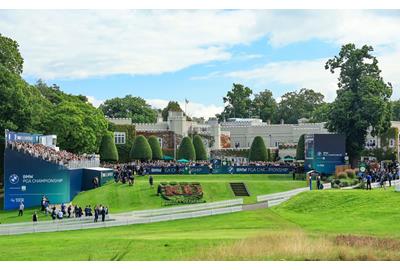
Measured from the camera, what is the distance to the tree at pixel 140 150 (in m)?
96.8

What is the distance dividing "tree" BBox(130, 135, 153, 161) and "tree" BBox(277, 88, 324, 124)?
68581 mm

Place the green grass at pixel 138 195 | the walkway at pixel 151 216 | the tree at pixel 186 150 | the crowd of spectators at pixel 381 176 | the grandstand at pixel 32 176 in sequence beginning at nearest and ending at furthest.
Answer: the walkway at pixel 151 216
the green grass at pixel 138 195
the grandstand at pixel 32 176
the crowd of spectators at pixel 381 176
the tree at pixel 186 150

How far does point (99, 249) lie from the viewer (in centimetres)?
3478

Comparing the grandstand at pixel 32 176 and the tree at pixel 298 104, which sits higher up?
the tree at pixel 298 104

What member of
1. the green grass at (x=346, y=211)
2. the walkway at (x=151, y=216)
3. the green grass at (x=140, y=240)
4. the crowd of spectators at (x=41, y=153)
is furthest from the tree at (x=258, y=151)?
the green grass at (x=140, y=240)

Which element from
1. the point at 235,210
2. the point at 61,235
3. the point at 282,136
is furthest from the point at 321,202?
the point at 282,136

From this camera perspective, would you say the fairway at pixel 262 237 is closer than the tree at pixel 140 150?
Yes

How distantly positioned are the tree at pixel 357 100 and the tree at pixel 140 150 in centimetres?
2456

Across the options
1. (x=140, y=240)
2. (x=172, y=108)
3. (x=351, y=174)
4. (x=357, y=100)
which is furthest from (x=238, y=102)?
(x=140, y=240)

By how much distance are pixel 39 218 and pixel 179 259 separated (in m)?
23.8

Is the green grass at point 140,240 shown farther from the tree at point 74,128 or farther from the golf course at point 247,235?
the tree at point 74,128

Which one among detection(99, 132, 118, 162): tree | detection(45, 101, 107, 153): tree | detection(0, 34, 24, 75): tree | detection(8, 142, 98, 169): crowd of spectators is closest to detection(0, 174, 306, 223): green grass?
detection(8, 142, 98, 169): crowd of spectators

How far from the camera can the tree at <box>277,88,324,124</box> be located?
538 ft

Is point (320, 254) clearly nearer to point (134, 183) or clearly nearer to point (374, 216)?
point (374, 216)
